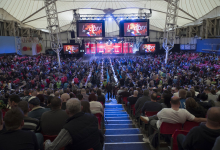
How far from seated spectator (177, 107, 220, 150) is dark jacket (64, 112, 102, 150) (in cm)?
98

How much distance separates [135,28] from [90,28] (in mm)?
4406

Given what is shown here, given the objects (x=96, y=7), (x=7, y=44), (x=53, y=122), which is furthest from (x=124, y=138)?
(x=96, y=7)

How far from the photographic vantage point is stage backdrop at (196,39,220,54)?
781 inches

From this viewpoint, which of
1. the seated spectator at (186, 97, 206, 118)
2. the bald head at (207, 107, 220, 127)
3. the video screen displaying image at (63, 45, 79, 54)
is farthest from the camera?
the video screen displaying image at (63, 45, 79, 54)

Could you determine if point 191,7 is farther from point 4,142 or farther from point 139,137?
point 4,142

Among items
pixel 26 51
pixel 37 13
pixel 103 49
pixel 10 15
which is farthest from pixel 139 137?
pixel 103 49

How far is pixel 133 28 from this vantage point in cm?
1848

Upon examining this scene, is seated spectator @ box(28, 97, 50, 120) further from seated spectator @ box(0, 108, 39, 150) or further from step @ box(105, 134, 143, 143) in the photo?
step @ box(105, 134, 143, 143)

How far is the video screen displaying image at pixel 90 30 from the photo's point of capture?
18.2 meters

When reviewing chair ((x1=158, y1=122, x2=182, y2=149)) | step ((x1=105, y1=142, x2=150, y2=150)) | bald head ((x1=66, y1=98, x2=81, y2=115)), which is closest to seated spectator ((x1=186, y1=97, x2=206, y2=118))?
chair ((x1=158, y1=122, x2=182, y2=149))

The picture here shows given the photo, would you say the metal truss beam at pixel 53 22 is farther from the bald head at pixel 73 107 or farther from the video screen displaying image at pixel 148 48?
the bald head at pixel 73 107

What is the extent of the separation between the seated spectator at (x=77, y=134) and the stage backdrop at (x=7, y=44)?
2035 cm

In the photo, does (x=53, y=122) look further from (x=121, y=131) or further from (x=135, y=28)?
(x=135, y=28)

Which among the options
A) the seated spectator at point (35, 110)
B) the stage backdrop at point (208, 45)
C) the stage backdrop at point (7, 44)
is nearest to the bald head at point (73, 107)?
the seated spectator at point (35, 110)
